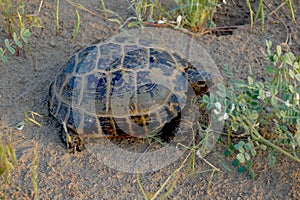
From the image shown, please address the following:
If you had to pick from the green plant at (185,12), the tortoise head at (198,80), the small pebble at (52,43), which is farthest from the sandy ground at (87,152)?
the tortoise head at (198,80)

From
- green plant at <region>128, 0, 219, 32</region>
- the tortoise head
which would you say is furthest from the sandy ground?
the tortoise head

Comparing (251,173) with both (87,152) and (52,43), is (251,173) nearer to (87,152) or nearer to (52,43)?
(87,152)

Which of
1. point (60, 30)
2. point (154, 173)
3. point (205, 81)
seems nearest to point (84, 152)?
point (154, 173)

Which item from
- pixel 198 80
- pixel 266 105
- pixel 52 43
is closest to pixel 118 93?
pixel 198 80

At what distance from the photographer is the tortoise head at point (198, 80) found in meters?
2.96

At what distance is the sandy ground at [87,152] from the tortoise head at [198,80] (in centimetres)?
Answer: 27

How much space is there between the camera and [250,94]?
2.49m

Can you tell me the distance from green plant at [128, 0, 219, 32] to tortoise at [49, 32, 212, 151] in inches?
18.3

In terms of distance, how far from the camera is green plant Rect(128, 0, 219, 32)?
3.25m

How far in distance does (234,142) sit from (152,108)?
20.1 inches

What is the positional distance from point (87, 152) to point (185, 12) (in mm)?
1347

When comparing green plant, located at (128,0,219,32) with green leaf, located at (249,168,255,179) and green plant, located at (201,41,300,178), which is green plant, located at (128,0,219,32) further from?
green leaf, located at (249,168,255,179)

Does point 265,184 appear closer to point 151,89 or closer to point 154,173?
point 154,173

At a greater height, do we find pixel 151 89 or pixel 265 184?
pixel 151 89
